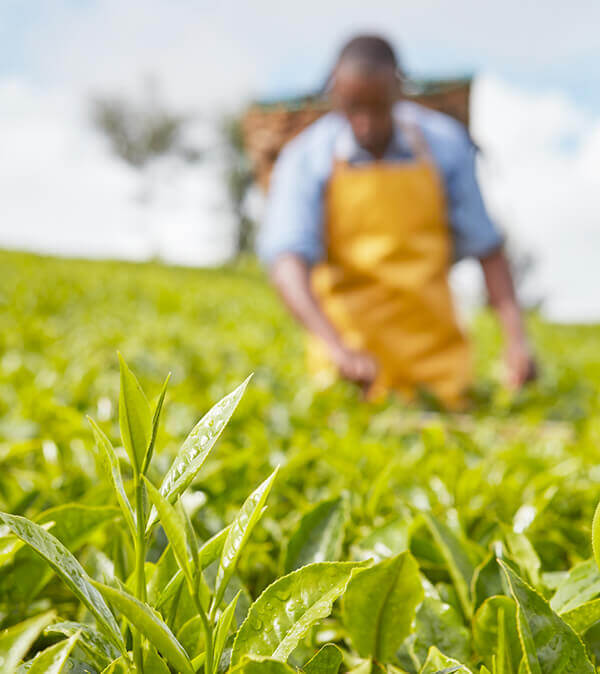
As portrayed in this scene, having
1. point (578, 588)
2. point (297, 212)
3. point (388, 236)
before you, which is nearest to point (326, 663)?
point (578, 588)

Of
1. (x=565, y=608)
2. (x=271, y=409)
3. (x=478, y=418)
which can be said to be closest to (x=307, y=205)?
(x=478, y=418)

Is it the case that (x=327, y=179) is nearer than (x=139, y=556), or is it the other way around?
(x=139, y=556)

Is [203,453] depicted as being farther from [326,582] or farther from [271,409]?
[271,409]

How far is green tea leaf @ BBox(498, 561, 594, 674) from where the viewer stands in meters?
0.50

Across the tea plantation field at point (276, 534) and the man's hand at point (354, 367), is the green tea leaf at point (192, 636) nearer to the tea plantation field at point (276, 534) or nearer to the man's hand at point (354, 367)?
the tea plantation field at point (276, 534)

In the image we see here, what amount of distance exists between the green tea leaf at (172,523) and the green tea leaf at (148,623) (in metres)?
0.03

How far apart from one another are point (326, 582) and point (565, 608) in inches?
10.0

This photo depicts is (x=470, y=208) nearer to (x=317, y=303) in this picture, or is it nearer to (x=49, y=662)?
(x=317, y=303)

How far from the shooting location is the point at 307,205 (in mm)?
3084

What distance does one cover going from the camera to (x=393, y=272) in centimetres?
315

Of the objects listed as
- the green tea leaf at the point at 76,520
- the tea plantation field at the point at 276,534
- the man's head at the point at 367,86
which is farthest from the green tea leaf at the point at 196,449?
the man's head at the point at 367,86

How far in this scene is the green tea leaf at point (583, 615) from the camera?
566mm

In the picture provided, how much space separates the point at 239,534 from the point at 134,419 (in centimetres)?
12

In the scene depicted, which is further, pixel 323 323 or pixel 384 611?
pixel 323 323
